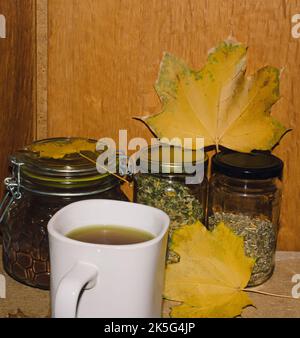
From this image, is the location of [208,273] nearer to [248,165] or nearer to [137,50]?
[248,165]

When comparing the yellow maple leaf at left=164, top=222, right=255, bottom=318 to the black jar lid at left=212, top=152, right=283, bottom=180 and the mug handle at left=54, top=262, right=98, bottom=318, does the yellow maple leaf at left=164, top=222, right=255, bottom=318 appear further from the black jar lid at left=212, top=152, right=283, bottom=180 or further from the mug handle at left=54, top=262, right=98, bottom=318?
the mug handle at left=54, top=262, right=98, bottom=318

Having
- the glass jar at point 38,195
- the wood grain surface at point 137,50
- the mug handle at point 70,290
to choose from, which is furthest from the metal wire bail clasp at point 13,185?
the mug handle at point 70,290

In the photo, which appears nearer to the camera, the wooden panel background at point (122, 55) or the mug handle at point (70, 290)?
the mug handle at point (70, 290)

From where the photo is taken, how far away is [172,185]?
83 centimetres

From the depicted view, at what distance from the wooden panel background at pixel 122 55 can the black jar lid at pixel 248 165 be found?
79mm

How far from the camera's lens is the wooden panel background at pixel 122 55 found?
0.86 metres

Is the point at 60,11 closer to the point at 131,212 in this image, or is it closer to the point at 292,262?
the point at 131,212

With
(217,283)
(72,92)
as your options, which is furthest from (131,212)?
(72,92)

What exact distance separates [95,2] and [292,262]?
1.49ft

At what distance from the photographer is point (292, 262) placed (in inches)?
36.2

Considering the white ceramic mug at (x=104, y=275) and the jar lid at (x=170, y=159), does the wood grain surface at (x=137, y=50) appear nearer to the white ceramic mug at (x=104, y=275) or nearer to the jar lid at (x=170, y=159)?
the jar lid at (x=170, y=159)

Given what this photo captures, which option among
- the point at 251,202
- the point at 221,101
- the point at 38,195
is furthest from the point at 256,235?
the point at 38,195

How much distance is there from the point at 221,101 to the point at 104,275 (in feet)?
1.12

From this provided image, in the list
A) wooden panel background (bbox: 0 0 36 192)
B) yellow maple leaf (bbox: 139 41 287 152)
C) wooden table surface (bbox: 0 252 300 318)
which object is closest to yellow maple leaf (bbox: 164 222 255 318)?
wooden table surface (bbox: 0 252 300 318)
